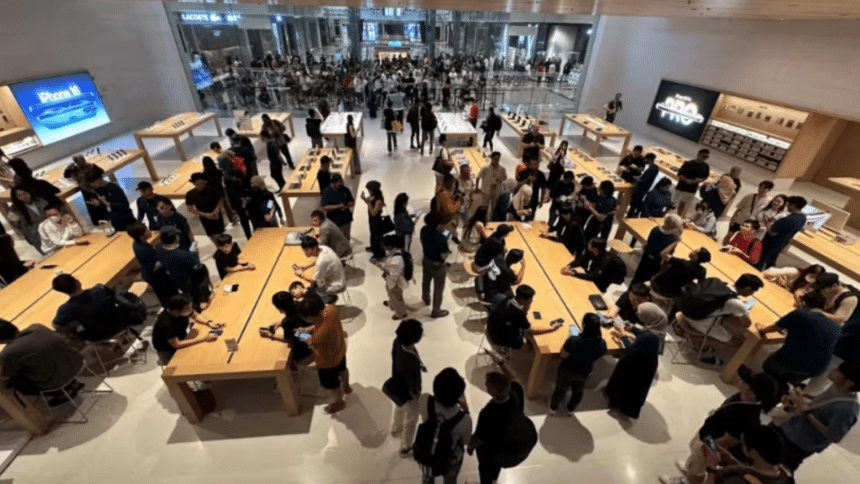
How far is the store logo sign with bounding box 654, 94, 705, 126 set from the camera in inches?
439

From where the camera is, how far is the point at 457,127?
11086mm

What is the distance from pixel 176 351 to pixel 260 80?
13.6 metres

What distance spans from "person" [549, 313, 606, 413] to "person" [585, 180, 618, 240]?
8.68ft

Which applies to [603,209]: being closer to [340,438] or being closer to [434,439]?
[434,439]

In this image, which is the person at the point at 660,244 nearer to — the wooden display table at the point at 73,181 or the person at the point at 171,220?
the person at the point at 171,220

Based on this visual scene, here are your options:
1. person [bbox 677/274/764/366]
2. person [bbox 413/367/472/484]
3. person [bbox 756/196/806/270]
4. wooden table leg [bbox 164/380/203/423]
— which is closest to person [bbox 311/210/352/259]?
wooden table leg [bbox 164/380/203/423]

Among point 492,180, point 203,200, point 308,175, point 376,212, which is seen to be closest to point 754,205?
point 492,180

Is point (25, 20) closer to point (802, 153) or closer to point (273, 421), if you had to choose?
point (273, 421)

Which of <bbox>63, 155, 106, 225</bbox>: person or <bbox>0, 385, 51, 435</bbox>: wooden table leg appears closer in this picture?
<bbox>0, 385, 51, 435</bbox>: wooden table leg

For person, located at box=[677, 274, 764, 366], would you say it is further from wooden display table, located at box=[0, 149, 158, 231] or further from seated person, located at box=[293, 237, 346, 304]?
wooden display table, located at box=[0, 149, 158, 231]

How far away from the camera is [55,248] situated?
5.34 m

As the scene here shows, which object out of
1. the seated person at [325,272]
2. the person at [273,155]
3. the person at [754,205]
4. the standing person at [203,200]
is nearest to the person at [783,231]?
the person at [754,205]

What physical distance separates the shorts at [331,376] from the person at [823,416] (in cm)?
385

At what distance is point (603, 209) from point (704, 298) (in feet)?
6.50
